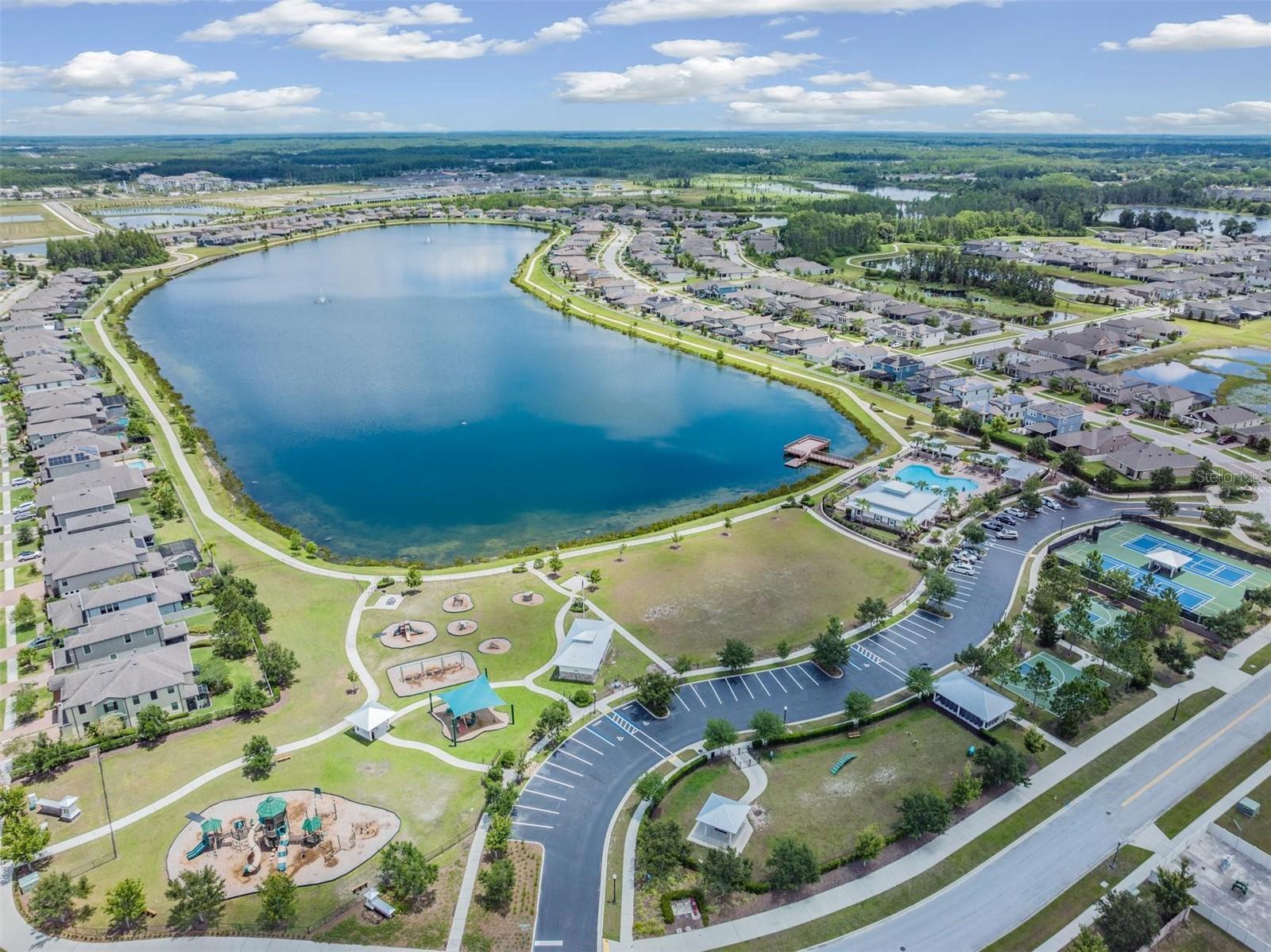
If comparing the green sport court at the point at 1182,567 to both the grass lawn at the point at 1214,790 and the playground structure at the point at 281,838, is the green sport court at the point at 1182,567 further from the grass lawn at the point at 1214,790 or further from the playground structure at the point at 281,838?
the playground structure at the point at 281,838

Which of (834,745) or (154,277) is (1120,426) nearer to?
(834,745)

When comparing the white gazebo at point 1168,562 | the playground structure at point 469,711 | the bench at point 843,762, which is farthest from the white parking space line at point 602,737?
the white gazebo at point 1168,562

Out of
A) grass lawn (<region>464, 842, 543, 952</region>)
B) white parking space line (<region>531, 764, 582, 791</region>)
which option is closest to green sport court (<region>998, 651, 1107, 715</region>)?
white parking space line (<region>531, 764, 582, 791</region>)

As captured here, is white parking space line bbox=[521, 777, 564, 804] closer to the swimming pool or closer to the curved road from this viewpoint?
the curved road

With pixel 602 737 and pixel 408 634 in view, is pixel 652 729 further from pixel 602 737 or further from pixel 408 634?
pixel 408 634

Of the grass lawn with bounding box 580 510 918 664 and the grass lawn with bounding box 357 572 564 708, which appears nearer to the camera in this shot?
the grass lawn with bounding box 357 572 564 708

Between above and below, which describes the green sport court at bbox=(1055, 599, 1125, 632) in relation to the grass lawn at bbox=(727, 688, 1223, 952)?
above

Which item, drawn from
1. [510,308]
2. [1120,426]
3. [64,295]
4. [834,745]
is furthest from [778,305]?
[64,295]
